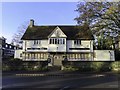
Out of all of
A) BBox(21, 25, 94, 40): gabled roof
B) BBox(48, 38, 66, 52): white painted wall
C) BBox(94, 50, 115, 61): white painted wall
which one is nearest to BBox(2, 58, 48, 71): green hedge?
BBox(48, 38, 66, 52): white painted wall

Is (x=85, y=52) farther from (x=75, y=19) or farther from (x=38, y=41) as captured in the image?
(x=75, y=19)

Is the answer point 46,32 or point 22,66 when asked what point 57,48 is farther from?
point 22,66

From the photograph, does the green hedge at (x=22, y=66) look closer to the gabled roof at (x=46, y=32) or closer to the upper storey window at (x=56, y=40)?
the upper storey window at (x=56, y=40)

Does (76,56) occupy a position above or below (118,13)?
below

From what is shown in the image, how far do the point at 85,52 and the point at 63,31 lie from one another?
782cm

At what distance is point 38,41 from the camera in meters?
55.2

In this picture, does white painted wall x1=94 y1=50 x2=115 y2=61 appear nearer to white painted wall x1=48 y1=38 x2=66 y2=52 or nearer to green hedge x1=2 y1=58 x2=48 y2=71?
white painted wall x1=48 y1=38 x2=66 y2=52

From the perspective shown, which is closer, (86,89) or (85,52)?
(86,89)

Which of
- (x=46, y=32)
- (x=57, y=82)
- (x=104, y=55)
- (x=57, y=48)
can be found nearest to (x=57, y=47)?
(x=57, y=48)

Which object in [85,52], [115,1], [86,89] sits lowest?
[86,89]

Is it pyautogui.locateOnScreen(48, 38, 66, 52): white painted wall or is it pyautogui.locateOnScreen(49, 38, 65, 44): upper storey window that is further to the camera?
pyautogui.locateOnScreen(49, 38, 65, 44): upper storey window

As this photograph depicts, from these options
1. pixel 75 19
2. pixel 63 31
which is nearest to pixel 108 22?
pixel 75 19

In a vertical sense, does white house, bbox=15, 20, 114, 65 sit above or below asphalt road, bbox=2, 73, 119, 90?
above

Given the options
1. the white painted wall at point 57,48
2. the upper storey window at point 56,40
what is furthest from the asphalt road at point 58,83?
the upper storey window at point 56,40
